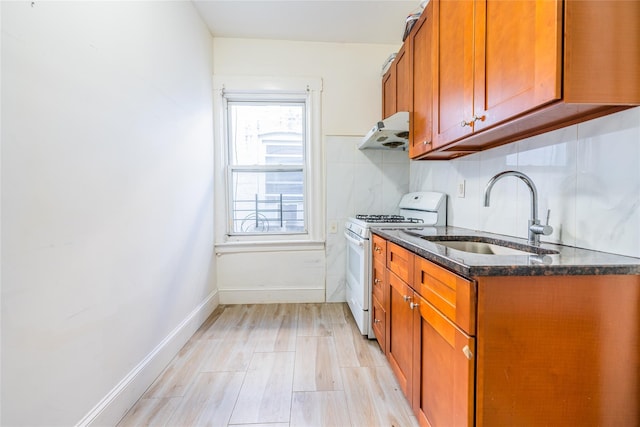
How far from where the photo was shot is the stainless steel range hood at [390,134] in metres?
1.95

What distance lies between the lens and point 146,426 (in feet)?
4.16

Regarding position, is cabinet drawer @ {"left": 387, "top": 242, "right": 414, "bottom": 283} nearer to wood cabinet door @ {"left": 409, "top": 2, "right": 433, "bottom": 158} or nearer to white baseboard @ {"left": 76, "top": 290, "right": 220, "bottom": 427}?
wood cabinet door @ {"left": 409, "top": 2, "right": 433, "bottom": 158}

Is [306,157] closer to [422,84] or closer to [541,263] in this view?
[422,84]

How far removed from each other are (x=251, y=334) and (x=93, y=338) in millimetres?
1152

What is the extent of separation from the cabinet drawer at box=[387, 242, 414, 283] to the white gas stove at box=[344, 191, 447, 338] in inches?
16.0

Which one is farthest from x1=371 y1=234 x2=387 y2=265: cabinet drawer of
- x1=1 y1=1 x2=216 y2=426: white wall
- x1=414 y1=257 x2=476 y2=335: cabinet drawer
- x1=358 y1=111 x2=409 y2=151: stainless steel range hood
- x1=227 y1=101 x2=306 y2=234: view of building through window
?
x1=1 y1=1 x2=216 y2=426: white wall

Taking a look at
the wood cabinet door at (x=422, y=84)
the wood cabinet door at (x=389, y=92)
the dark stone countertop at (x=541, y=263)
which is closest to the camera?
the dark stone countertop at (x=541, y=263)

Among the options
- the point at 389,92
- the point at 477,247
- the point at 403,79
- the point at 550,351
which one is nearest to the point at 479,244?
the point at 477,247

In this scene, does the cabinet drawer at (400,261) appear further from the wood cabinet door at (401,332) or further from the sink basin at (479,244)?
the sink basin at (479,244)

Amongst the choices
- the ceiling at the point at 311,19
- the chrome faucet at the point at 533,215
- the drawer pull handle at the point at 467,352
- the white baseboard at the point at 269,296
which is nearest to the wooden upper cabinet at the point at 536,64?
the chrome faucet at the point at 533,215

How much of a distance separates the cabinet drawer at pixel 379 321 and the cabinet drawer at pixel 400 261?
38 centimetres

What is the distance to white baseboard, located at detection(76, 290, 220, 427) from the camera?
3.90 ft

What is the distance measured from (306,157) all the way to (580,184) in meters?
2.17

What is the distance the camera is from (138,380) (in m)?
1.44
